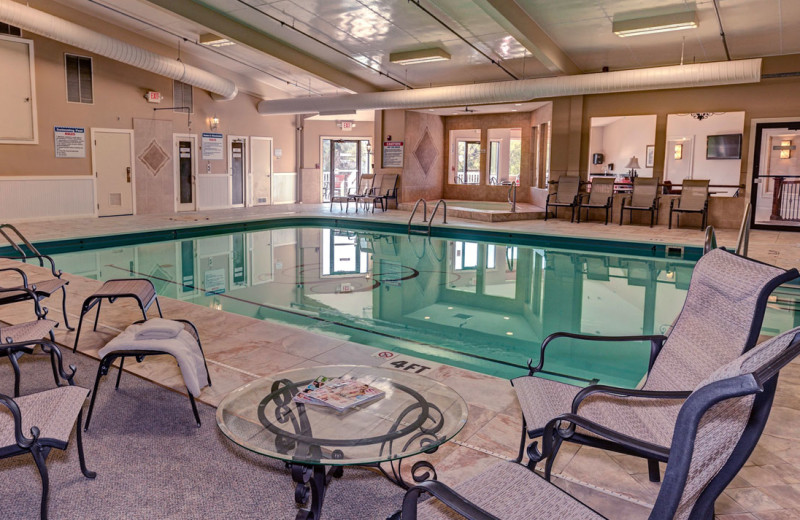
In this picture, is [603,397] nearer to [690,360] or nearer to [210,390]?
[690,360]

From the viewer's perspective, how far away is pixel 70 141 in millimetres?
11664

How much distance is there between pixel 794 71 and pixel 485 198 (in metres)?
8.53

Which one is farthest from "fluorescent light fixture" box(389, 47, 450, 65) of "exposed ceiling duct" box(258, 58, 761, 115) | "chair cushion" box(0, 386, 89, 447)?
"chair cushion" box(0, 386, 89, 447)

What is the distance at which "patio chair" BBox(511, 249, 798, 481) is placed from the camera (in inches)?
70.4

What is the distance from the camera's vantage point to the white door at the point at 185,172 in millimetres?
13766

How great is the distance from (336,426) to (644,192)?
11251 millimetres

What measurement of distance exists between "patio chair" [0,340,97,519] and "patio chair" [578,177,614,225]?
11359 mm

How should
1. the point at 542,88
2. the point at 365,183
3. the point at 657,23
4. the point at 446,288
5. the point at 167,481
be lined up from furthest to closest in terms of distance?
the point at 365,183 < the point at 542,88 < the point at 657,23 < the point at 446,288 < the point at 167,481

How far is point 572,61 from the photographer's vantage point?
11.8 m

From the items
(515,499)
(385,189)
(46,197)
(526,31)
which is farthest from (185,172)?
(515,499)

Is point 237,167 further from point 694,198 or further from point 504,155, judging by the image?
point 694,198

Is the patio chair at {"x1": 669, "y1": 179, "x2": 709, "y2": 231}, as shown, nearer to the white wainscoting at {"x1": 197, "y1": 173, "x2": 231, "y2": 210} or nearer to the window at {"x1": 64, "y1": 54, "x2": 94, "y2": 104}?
the white wainscoting at {"x1": 197, "y1": 173, "x2": 231, "y2": 210}

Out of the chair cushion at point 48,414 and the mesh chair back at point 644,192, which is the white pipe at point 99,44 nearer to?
the chair cushion at point 48,414

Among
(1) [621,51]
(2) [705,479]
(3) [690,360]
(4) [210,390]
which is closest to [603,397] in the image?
(3) [690,360]
